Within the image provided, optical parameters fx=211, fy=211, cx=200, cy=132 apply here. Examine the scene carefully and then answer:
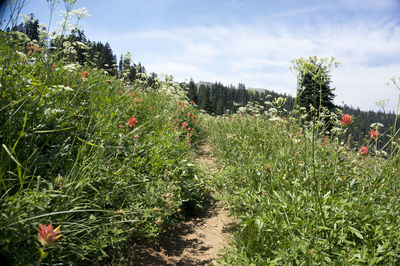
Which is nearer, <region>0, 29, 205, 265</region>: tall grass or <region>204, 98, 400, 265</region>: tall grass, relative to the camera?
<region>0, 29, 205, 265</region>: tall grass

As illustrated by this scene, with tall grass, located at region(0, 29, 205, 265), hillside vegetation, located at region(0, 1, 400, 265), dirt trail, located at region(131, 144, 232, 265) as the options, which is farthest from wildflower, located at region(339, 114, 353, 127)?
tall grass, located at region(0, 29, 205, 265)

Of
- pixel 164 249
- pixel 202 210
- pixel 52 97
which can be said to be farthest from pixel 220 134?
pixel 52 97

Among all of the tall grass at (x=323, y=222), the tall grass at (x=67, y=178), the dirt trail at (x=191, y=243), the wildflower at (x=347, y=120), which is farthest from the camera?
the dirt trail at (x=191, y=243)

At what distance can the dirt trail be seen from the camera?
2.17 m

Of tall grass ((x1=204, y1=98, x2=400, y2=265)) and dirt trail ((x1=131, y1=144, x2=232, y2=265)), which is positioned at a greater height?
tall grass ((x1=204, y1=98, x2=400, y2=265))

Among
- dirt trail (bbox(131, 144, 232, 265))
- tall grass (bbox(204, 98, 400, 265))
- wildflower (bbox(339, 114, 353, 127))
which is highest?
wildflower (bbox(339, 114, 353, 127))

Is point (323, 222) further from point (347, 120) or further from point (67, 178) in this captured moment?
point (67, 178)

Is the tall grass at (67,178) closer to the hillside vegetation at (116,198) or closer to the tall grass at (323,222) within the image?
the hillside vegetation at (116,198)

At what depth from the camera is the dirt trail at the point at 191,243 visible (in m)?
2.17

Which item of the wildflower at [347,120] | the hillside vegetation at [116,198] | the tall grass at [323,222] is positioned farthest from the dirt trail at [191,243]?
the wildflower at [347,120]

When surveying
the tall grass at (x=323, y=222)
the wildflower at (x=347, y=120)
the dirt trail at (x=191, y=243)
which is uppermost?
the wildflower at (x=347, y=120)

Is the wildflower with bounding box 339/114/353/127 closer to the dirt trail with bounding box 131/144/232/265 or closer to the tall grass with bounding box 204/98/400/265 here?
the tall grass with bounding box 204/98/400/265

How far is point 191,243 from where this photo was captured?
254 cm

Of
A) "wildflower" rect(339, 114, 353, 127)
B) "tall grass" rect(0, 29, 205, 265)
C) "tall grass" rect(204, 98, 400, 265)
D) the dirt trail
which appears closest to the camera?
"tall grass" rect(0, 29, 205, 265)
